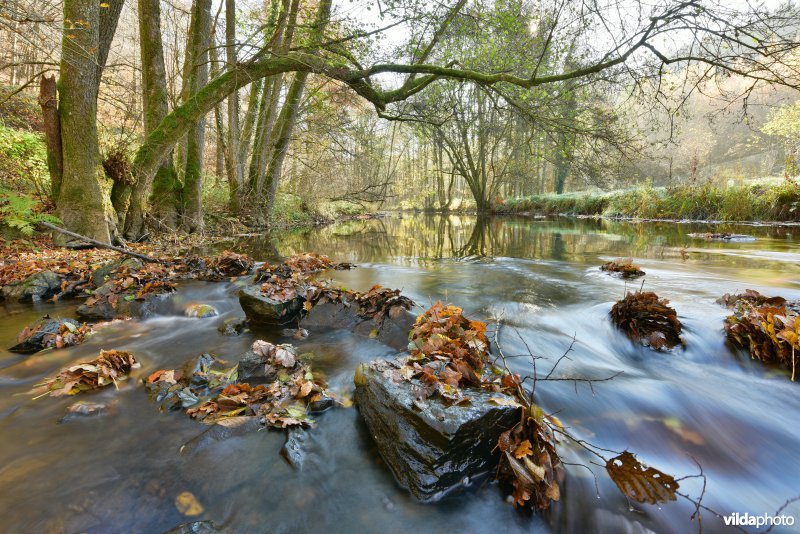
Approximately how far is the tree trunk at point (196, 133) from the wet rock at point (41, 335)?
24.6 feet

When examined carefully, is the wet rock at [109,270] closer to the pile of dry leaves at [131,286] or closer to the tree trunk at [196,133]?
the pile of dry leaves at [131,286]

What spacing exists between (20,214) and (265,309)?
705 centimetres

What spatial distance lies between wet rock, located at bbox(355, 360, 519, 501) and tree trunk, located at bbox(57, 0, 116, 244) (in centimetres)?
807

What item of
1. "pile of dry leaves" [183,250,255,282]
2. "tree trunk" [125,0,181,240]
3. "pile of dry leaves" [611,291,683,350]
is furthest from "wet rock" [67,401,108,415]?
"tree trunk" [125,0,181,240]

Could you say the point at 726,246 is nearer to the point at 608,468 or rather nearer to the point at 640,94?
the point at 640,94

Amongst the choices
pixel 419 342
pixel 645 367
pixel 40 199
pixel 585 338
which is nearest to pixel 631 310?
pixel 585 338

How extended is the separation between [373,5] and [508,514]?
30.0 feet

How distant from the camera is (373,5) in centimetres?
771

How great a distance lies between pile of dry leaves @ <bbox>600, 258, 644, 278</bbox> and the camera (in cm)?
648

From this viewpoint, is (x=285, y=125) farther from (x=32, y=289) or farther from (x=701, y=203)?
(x=701, y=203)

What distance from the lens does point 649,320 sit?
3926mm

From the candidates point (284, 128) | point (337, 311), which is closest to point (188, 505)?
point (337, 311)

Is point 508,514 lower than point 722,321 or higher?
lower

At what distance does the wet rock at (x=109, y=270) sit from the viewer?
5609 mm
